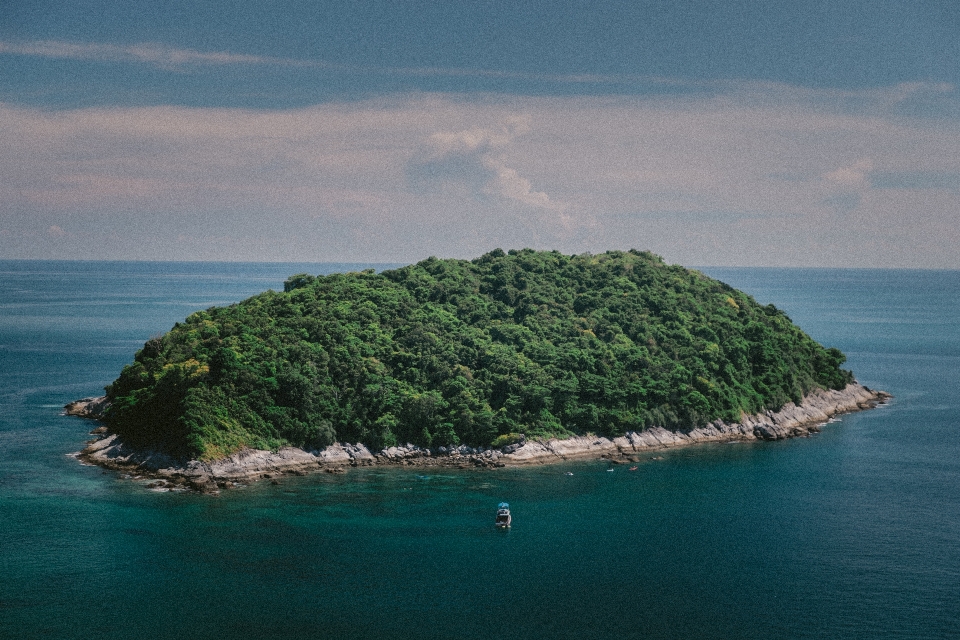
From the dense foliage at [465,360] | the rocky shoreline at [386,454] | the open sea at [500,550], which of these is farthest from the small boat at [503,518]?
the dense foliage at [465,360]

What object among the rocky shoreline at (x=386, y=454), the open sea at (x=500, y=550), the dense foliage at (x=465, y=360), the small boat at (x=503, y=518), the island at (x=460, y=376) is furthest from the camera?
the dense foliage at (x=465, y=360)

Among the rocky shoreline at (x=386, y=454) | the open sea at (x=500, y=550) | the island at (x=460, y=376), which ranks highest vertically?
the island at (x=460, y=376)

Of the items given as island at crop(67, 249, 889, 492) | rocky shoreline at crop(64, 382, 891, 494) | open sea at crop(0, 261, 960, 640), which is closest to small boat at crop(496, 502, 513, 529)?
open sea at crop(0, 261, 960, 640)

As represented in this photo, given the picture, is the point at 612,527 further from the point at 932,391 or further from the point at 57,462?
the point at 932,391

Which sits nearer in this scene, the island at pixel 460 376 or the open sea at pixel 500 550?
the open sea at pixel 500 550

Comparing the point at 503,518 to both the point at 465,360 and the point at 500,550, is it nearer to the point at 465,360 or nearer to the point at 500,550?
the point at 500,550

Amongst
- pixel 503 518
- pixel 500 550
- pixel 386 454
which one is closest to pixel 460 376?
pixel 386 454

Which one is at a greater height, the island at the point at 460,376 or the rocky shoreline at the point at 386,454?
the island at the point at 460,376

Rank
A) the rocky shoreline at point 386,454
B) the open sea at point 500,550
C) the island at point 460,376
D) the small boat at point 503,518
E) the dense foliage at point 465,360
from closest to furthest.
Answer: the open sea at point 500,550, the small boat at point 503,518, the rocky shoreline at point 386,454, the island at point 460,376, the dense foliage at point 465,360

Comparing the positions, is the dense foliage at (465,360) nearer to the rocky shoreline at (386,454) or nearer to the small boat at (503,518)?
the rocky shoreline at (386,454)
